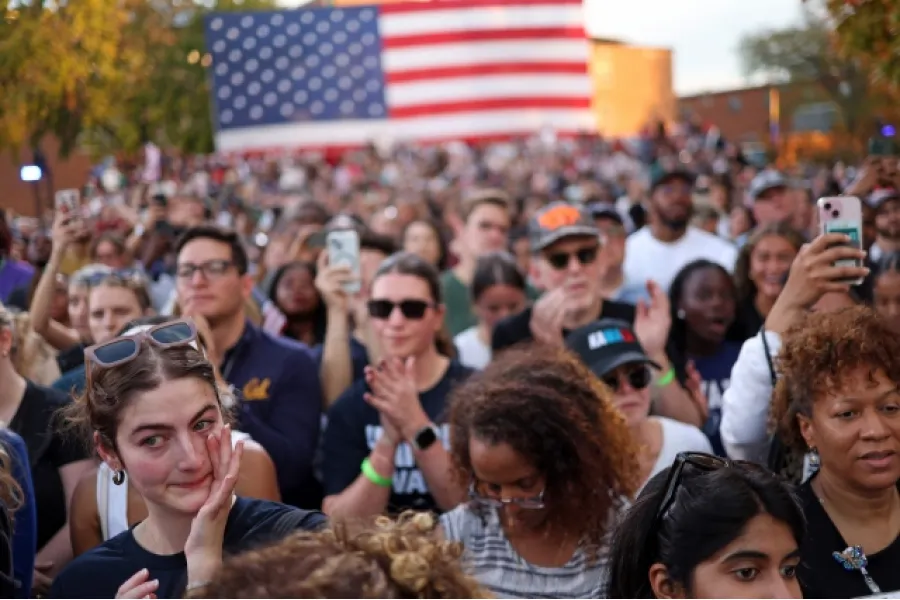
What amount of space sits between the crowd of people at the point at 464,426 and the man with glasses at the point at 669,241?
0.17 ft

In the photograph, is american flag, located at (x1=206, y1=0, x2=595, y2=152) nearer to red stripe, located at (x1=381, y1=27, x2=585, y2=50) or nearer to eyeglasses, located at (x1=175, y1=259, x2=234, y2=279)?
red stripe, located at (x1=381, y1=27, x2=585, y2=50)

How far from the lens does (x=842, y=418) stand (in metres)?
3.49

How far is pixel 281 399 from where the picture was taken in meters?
5.25

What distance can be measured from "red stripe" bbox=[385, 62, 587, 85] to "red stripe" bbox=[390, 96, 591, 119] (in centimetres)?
53

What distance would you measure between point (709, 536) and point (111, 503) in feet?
6.28

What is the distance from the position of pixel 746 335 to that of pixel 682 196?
2.40 m

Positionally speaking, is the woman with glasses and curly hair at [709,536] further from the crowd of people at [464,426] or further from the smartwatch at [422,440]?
the smartwatch at [422,440]

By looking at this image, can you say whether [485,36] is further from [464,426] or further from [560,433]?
[560,433]

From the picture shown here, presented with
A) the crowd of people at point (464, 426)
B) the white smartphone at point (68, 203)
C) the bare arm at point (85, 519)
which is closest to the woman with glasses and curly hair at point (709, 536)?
the crowd of people at point (464, 426)

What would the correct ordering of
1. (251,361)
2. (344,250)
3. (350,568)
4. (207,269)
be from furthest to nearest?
(344,250) → (207,269) → (251,361) → (350,568)

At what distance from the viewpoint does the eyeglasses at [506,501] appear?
11.6ft

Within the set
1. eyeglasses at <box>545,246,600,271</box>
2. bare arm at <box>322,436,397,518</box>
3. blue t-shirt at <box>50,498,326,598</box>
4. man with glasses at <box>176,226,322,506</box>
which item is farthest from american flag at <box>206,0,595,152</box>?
blue t-shirt at <box>50,498,326,598</box>

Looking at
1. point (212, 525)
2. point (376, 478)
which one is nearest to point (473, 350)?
point (376, 478)

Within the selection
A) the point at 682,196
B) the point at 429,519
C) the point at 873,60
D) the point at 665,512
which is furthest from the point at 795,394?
the point at 682,196
